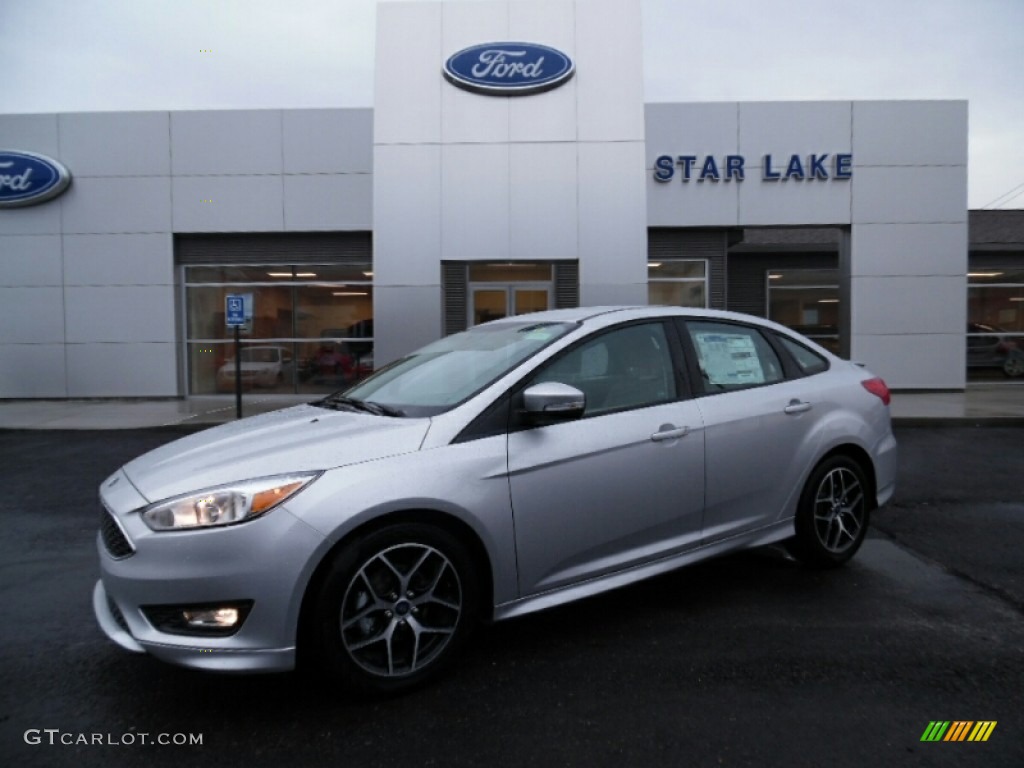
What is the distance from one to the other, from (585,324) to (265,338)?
14578 mm

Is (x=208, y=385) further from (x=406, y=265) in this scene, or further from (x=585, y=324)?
(x=585, y=324)

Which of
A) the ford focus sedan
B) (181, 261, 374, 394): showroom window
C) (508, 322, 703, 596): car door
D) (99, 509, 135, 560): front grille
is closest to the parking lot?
the ford focus sedan

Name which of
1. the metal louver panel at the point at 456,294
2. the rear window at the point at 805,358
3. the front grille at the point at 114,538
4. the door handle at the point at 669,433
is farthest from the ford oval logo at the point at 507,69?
the front grille at the point at 114,538

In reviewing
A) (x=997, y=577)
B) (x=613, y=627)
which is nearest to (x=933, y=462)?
(x=997, y=577)

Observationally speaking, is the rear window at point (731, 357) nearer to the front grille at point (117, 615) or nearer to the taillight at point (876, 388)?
the taillight at point (876, 388)

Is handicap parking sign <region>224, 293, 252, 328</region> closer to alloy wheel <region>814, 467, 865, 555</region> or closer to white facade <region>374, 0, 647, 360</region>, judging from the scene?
white facade <region>374, 0, 647, 360</region>

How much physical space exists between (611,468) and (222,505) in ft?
5.43

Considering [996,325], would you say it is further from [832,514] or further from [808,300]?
[832,514]

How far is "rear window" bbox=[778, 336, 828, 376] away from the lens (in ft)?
14.0

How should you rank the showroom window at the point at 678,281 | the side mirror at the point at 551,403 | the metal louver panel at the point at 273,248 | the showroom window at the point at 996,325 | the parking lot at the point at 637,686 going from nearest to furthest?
the parking lot at the point at 637,686, the side mirror at the point at 551,403, the metal louver panel at the point at 273,248, the showroom window at the point at 678,281, the showroom window at the point at 996,325

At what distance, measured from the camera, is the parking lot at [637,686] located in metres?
2.45

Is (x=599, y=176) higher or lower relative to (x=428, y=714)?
higher

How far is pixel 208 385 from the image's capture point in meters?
16.8

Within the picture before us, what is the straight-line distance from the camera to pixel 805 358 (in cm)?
434
